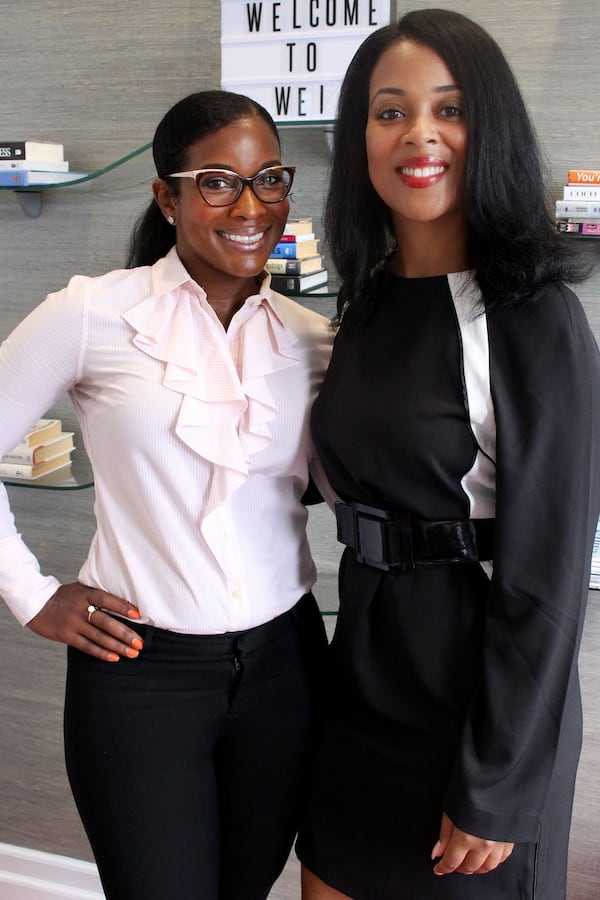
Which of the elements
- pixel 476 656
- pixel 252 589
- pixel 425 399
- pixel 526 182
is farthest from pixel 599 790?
pixel 526 182

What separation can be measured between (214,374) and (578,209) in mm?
809

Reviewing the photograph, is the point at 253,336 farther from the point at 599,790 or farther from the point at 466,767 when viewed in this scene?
the point at 599,790

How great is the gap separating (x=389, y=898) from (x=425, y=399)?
2.57 ft

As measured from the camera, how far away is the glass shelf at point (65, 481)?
2.15 m

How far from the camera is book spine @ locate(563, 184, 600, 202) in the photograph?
1.75 m

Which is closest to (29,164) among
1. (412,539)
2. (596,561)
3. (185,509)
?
(185,509)

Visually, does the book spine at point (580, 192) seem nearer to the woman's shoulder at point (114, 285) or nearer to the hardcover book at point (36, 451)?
the woman's shoulder at point (114, 285)

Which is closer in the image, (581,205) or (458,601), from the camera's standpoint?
(458,601)

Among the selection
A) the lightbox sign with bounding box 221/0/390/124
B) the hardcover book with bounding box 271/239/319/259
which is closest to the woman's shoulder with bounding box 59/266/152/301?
the hardcover book with bounding box 271/239/319/259

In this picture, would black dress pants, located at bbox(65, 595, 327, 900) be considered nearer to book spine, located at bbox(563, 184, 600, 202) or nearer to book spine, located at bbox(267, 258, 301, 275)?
book spine, located at bbox(267, 258, 301, 275)

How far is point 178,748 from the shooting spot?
4.77 ft

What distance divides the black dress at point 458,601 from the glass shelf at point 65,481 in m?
0.88

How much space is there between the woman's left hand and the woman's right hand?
0.54 metres

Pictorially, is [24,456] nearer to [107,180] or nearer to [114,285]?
[107,180]
